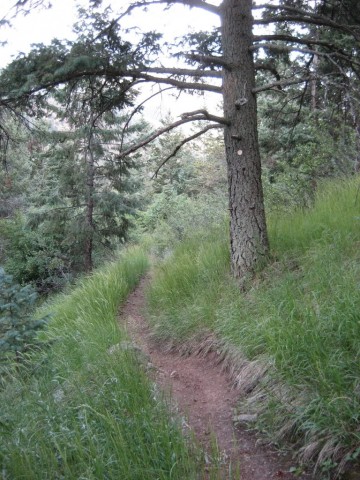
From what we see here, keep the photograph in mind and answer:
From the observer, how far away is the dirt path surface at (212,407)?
279 centimetres

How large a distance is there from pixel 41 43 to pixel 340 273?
14.1ft

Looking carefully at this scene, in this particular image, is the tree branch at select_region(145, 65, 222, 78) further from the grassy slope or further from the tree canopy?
the grassy slope

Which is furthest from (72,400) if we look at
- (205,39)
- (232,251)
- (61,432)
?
(205,39)

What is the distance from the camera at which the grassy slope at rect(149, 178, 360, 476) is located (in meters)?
2.67

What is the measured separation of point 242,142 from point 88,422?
3939 millimetres

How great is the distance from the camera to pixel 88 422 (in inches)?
115

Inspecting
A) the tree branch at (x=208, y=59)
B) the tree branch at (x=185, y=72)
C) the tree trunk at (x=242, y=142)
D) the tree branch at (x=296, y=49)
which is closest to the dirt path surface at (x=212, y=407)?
the tree trunk at (x=242, y=142)

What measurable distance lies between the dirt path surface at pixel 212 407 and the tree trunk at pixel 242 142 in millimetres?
1466

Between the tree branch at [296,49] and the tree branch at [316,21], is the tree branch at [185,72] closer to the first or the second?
the tree branch at [296,49]

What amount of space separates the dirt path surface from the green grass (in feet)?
1.01

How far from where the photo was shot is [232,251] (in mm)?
5684

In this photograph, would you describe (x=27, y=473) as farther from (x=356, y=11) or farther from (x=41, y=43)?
(x=356, y=11)

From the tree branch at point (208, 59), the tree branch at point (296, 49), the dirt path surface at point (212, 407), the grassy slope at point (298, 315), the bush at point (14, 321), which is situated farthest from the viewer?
the tree branch at point (208, 59)

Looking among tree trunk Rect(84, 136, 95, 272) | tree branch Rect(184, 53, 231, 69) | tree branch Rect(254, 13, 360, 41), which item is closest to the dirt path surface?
tree branch Rect(184, 53, 231, 69)
